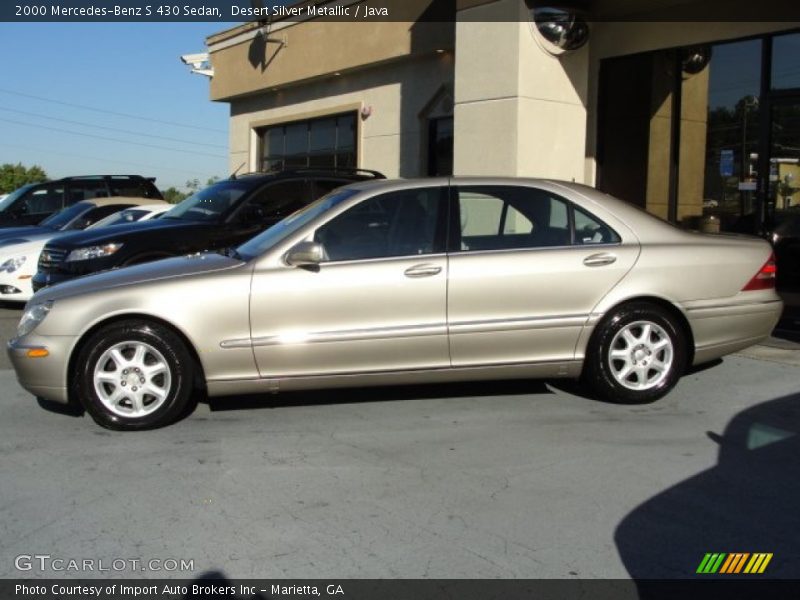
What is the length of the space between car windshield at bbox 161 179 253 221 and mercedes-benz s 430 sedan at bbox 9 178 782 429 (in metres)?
3.05

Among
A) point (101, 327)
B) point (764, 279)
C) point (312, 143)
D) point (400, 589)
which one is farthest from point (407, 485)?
point (312, 143)

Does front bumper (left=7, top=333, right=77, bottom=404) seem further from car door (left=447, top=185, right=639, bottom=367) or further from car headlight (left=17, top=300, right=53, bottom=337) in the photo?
car door (left=447, top=185, right=639, bottom=367)

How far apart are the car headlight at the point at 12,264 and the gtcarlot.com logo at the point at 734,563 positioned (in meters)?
9.58

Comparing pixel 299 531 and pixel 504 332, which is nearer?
pixel 299 531

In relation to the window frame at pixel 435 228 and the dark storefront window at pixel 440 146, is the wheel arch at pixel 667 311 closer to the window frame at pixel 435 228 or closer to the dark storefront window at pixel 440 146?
the window frame at pixel 435 228

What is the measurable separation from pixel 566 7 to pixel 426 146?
387 cm

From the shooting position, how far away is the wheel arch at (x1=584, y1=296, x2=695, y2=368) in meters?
5.67

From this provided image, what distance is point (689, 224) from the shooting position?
11148mm

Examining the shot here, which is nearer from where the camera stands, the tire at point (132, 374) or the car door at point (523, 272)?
the tire at point (132, 374)

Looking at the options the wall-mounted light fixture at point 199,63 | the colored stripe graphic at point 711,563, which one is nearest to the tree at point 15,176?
the wall-mounted light fixture at point 199,63

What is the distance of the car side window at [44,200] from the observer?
56.1 ft

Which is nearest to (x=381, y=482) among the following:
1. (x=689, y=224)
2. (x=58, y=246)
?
(x=58, y=246)

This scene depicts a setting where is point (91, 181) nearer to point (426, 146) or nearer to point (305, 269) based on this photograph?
point (426, 146)

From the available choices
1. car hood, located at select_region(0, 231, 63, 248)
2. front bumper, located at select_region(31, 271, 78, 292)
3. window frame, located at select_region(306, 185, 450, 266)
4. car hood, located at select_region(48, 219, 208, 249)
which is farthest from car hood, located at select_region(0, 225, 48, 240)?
window frame, located at select_region(306, 185, 450, 266)
